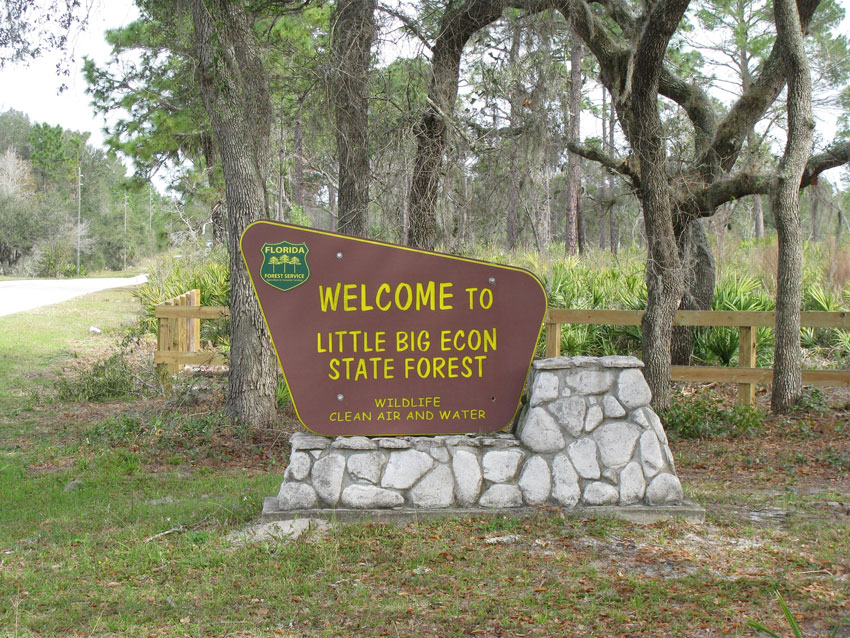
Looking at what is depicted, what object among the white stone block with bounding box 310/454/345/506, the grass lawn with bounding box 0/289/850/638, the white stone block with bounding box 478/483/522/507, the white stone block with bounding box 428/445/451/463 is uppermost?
the white stone block with bounding box 428/445/451/463

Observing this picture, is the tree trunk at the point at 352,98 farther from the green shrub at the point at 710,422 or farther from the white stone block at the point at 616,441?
the white stone block at the point at 616,441

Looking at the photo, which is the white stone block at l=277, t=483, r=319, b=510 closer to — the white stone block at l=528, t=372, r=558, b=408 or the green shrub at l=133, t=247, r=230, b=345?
the white stone block at l=528, t=372, r=558, b=408

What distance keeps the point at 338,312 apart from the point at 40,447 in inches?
171

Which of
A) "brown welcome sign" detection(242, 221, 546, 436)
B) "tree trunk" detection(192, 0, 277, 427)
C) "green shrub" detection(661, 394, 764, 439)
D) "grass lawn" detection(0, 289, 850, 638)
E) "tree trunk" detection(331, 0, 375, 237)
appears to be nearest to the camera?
"grass lawn" detection(0, 289, 850, 638)

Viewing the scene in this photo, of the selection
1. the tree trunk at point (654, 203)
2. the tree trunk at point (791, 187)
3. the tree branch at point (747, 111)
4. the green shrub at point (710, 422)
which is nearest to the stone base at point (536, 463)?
the green shrub at point (710, 422)

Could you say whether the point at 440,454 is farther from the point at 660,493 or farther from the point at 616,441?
the point at 660,493

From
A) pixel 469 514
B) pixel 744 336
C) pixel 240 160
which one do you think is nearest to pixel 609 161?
pixel 744 336

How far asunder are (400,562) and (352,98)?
597 cm

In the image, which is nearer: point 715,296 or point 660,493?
point 660,493

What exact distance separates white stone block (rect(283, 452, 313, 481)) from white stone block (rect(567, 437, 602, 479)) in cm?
179

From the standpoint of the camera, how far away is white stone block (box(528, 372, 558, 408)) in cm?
551

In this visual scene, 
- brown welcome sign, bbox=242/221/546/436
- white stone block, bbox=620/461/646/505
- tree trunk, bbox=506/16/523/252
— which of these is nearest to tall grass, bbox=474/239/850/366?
tree trunk, bbox=506/16/523/252

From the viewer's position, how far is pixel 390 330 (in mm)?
5613

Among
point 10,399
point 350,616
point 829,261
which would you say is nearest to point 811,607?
point 350,616
